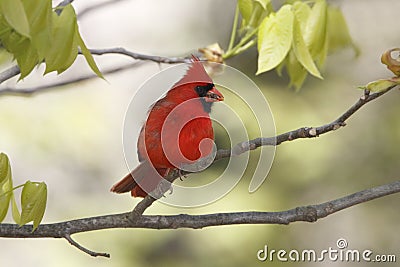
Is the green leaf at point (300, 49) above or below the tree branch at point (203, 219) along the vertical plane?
above

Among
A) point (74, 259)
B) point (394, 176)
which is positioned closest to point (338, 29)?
point (394, 176)

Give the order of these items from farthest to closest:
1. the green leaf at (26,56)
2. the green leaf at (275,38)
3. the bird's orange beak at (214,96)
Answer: the bird's orange beak at (214,96), the green leaf at (275,38), the green leaf at (26,56)

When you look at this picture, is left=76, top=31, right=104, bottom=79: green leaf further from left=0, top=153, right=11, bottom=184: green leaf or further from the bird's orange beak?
the bird's orange beak

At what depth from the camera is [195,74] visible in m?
1.18

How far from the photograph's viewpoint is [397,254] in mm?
2324

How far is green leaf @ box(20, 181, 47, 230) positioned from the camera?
82 centimetres

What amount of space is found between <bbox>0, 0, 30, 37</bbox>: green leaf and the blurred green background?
60.2 inches

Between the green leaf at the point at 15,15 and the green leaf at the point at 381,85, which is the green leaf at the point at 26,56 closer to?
the green leaf at the point at 15,15

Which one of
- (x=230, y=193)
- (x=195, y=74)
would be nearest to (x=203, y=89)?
(x=195, y=74)

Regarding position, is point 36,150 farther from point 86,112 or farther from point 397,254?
point 397,254

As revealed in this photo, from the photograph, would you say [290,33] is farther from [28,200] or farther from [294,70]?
[28,200]

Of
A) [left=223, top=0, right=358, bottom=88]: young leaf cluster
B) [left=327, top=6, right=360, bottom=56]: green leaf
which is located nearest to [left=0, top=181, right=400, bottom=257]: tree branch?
[left=223, top=0, right=358, bottom=88]: young leaf cluster

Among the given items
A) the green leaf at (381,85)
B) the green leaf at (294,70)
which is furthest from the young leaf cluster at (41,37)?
the green leaf at (294,70)

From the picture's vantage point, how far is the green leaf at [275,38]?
1.02 meters
